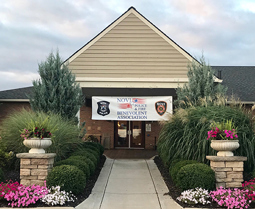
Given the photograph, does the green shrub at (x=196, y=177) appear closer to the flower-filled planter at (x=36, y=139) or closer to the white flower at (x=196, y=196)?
the white flower at (x=196, y=196)

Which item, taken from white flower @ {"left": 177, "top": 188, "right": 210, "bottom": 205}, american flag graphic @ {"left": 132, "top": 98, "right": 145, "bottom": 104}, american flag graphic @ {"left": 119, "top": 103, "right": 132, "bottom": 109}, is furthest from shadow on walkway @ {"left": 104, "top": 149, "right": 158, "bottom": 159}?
white flower @ {"left": 177, "top": 188, "right": 210, "bottom": 205}

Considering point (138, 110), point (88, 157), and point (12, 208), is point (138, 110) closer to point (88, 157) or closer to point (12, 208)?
point (88, 157)

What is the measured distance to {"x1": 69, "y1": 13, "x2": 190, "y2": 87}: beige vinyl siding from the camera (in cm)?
1141

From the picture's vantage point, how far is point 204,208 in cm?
535

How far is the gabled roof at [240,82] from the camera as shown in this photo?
48.1 ft

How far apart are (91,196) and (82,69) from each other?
6300 mm

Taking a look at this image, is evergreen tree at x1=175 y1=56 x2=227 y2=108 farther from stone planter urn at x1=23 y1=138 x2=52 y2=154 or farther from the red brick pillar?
the red brick pillar

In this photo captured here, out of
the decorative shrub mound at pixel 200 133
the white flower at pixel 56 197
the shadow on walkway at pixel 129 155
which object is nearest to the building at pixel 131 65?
the shadow on walkway at pixel 129 155

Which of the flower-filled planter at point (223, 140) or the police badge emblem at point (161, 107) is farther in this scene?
the police badge emblem at point (161, 107)

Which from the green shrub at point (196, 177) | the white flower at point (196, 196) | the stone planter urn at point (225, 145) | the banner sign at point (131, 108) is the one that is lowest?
the white flower at point (196, 196)

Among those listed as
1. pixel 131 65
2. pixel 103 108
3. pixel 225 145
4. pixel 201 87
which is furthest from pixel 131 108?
pixel 225 145

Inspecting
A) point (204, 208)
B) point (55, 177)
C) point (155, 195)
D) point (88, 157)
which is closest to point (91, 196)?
point (55, 177)

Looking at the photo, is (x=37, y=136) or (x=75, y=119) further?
(x=75, y=119)

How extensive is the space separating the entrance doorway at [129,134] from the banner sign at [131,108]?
6.54 m
